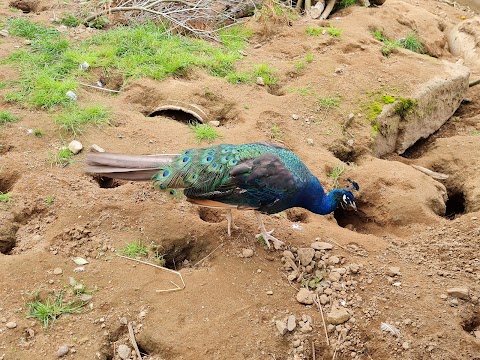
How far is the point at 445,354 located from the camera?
3033 millimetres

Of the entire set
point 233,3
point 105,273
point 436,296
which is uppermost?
point 233,3

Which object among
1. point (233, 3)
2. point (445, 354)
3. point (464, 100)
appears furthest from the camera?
point (233, 3)

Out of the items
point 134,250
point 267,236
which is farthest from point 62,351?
point 267,236

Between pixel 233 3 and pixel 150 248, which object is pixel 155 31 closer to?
pixel 233 3

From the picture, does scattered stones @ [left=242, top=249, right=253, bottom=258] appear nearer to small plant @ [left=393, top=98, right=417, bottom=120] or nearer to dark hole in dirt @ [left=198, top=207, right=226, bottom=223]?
dark hole in dirt @ [left=198, top=207, right=226, bottom=223]

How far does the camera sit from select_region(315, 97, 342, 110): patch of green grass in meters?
5.46

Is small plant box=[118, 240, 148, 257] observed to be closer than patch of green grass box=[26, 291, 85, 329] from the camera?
No

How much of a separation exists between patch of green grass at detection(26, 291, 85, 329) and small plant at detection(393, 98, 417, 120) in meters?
4.02

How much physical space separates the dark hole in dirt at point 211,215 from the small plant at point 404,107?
8.62 ft

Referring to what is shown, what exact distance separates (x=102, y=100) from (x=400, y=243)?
3.25 m

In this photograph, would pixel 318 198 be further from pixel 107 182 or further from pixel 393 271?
pixel 107 182

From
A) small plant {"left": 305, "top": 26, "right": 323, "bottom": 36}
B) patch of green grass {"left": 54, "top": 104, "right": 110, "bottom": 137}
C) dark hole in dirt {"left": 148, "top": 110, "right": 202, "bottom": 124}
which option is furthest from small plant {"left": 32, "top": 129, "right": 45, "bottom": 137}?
small plant {"left": 305, "top": 26, "right": 323, "bottom": 36}

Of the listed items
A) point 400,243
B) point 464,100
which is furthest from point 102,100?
point 464,100

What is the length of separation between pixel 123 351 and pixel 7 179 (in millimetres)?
1956
